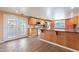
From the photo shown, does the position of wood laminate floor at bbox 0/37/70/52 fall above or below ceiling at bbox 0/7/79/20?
below

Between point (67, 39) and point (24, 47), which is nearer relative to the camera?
point (24, 47)

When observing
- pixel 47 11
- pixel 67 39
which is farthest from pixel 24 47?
pixel 67 39

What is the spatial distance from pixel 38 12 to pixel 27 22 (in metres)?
0.31

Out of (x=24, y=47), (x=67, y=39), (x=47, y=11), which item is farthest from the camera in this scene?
(x=67, y=39)

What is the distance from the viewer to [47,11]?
1.96 meters

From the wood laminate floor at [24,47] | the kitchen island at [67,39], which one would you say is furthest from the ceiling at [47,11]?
the wood laminate floor at [24,47]

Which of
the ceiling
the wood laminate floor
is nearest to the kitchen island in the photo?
the ceiling

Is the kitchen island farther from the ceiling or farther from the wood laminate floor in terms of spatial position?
the wood laminate floor

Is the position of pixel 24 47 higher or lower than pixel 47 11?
lower

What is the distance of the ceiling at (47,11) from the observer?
1.80 meters

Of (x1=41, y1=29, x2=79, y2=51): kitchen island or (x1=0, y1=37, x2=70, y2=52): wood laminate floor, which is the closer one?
(x1=0, y1=37, x2=70, y2=52): wood laminate floor

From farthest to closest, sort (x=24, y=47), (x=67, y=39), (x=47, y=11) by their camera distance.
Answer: (x=67, y=39) → (x=47, y=11) → (x=24, y=47)

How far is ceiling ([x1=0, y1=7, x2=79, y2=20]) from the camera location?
1797 millimetres

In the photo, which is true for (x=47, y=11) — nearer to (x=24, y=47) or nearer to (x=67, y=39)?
(x=24, y=47)
